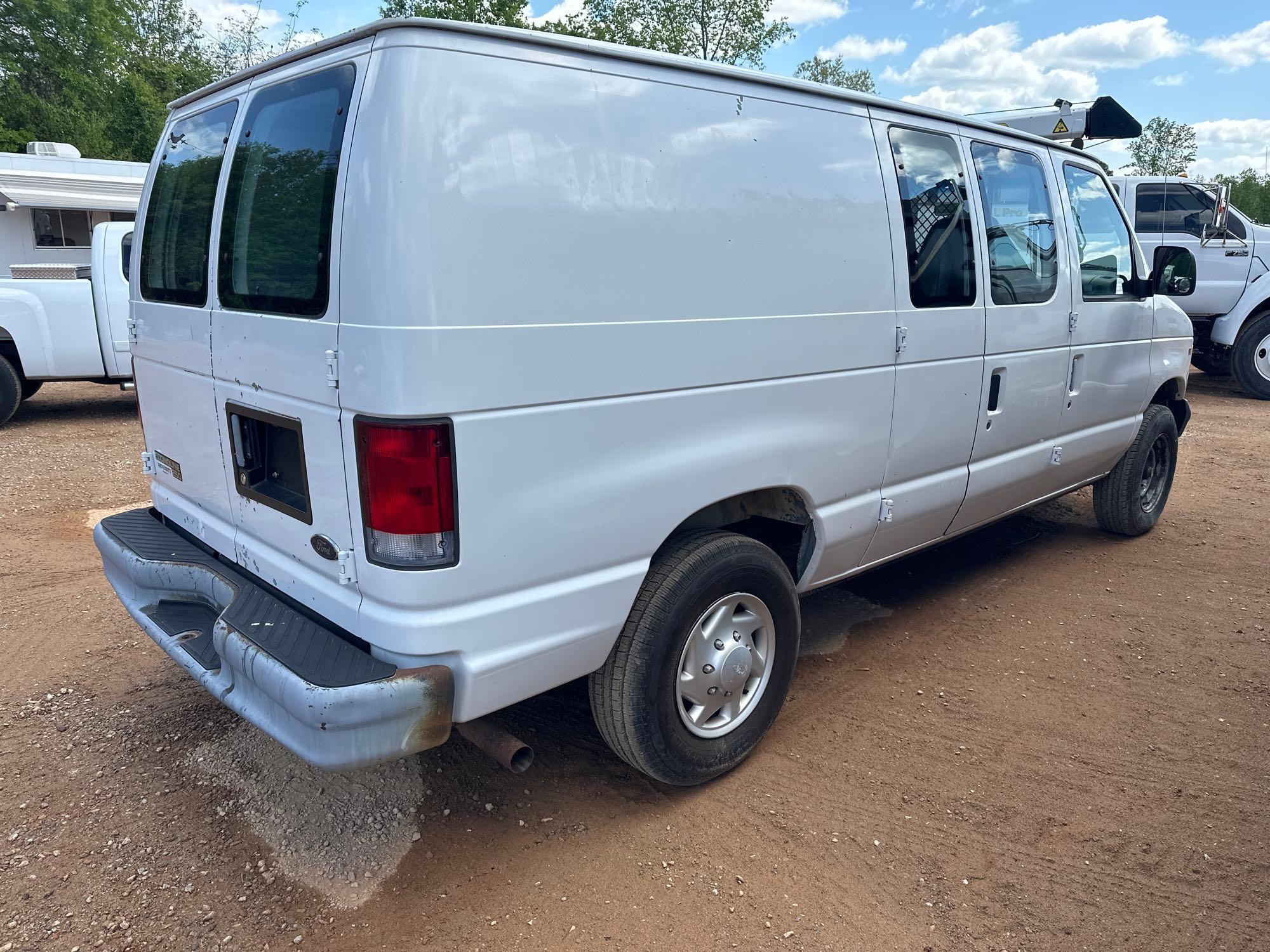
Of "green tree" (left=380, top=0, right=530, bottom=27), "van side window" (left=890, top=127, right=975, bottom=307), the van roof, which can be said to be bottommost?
"van side window" (left=890, top=127, right=975, bottom=307)

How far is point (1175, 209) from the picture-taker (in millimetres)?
11383

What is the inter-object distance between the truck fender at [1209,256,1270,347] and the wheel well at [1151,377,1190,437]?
6668mm

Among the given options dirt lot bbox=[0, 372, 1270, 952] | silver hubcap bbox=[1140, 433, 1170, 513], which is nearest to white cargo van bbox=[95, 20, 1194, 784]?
dirt lot bbox=[0, 372, 1270, 952]

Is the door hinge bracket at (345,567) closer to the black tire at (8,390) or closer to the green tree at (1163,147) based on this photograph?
the black tire at (8,390)

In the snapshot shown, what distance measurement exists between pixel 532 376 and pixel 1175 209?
12062mm

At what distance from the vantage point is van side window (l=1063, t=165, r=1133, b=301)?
14.7 ft

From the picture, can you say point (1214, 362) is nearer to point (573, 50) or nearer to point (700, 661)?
point (700, 661)

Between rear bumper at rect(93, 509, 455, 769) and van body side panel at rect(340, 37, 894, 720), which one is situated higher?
van body side panel at rect(340, 37, 894, 720)

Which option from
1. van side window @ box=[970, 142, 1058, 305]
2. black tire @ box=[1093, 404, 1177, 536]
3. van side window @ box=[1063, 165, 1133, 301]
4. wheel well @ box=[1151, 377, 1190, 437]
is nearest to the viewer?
van side window @ box=[970, 142, 1058, 305]

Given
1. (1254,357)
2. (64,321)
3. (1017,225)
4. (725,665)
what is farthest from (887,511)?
(1254,357)

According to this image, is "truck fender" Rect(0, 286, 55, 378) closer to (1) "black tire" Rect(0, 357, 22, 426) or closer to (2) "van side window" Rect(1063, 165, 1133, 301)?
(1) "black tire" Rect(0, 357, 22, 426)

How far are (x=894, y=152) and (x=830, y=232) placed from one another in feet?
1.93

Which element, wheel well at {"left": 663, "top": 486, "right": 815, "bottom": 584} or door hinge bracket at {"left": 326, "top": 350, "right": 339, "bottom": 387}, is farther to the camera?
wheel well at {"left": 663, "top": 486, "right": 815, "bottom": 584}

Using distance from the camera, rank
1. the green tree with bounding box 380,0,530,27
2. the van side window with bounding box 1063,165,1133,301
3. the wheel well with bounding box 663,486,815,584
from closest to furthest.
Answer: the wheel well with bounding box 663,486,815,584, the van side window with bounding box 1063,165,1133,301, the green tree with bounding box 380,0,530,27
